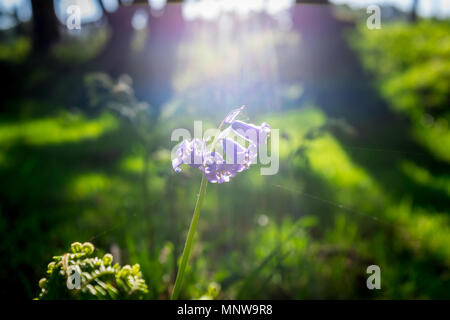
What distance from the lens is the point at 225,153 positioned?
143 cm

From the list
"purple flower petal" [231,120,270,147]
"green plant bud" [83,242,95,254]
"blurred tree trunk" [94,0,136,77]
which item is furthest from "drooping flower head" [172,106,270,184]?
"blurred tree trunk" [94,0,136,77]

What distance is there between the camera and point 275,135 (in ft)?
9.10

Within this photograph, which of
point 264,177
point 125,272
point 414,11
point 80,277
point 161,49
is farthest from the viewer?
point 414,11

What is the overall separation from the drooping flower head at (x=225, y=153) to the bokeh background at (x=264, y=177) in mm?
656

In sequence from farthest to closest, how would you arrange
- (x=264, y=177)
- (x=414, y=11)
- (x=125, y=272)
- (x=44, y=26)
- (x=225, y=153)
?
(x=44, y=26) < (x=414, y=11) < (x=264, y=177) < (x=125, y=272) < (x=225, y=153)

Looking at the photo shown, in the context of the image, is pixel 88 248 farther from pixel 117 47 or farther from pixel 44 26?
pixel 44 26

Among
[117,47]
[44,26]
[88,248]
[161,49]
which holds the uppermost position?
[44,26]

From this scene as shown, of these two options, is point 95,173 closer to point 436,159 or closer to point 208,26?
point 436,159

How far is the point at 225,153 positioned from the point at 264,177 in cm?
318

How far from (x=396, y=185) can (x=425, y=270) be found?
197 centimetres

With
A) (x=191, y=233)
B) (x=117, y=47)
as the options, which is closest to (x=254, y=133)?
(x=191, y=233)

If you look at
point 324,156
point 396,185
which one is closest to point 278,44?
point 324,156

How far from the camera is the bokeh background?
2779mm

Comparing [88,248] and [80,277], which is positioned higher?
[88,248]
